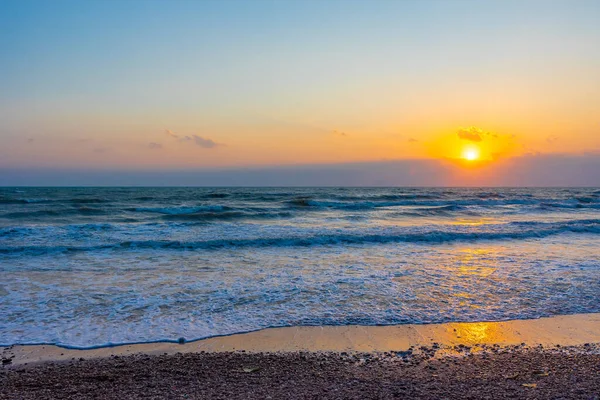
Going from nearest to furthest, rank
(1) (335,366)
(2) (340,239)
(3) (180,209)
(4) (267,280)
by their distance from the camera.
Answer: (1) (335,366)
(4) (267,280)
(2) (340,239)
(3) (180,209)

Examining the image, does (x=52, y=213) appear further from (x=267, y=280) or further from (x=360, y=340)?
A: (x=360, y=340)

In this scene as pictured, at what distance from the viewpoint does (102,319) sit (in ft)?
23.3

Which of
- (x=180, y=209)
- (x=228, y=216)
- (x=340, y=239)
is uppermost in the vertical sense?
(x=180, y=209)

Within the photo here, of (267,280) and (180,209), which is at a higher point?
(180,209)

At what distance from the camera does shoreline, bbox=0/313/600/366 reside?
19.1 feet

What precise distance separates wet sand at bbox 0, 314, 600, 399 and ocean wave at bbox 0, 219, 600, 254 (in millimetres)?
9179

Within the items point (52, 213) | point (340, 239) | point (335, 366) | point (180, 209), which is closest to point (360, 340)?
point (335, 366)

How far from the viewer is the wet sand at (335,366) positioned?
4.49m

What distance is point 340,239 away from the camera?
55.3ft

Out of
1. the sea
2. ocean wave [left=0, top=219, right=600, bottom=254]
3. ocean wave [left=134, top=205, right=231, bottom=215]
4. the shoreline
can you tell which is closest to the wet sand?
the shoreline

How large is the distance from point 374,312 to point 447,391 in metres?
3.05

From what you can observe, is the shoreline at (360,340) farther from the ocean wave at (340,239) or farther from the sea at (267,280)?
the ocean wave at (340,239)

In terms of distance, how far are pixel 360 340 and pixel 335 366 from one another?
113 cm

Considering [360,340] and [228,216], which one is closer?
[360,340]
